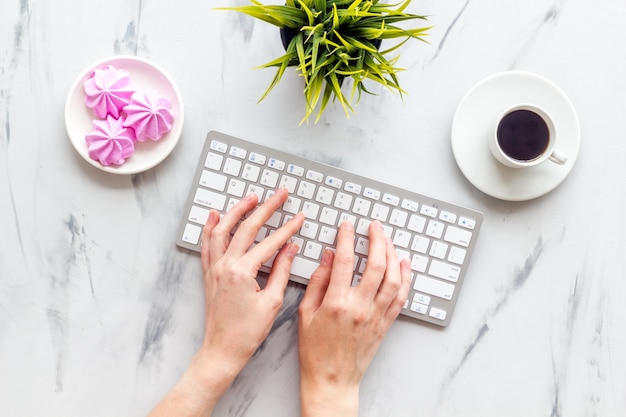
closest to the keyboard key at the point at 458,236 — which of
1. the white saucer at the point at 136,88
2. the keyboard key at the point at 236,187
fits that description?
the keyboard key at the point at 236,187

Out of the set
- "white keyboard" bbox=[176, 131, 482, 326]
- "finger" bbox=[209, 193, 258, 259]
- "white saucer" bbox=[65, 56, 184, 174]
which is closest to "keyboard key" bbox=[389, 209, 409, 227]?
"white keyboard" bbox=[176, 131, 482, 326]

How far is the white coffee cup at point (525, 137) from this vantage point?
2.60ft

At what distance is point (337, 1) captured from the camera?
721mm

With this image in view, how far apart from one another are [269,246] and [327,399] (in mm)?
244

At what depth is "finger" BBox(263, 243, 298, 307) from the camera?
32.9 inches

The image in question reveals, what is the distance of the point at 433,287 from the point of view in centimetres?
87

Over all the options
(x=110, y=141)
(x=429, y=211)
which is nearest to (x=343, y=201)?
(x=429, y=211)

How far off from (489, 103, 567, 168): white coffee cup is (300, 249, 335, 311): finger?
0.29 meters

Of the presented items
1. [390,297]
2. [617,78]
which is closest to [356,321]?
[390,297]

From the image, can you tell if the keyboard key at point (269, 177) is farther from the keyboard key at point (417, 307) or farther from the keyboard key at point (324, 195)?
the keyboard key at point (417, 307)

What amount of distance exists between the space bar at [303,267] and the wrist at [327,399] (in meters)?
0.16

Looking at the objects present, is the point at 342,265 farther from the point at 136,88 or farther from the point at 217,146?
the point at 136,88

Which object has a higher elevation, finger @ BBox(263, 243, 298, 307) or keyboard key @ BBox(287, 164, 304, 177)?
keyboard key @ BBox(287, 164, 304, 177)

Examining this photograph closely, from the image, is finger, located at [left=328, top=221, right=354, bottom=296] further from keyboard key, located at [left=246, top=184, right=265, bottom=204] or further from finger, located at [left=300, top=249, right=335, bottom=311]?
keyboard key, located at [left=246, top=184, right=265, bottom=204]
